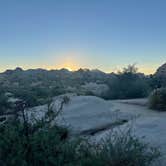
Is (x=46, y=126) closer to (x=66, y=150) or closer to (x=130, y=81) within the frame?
(x=66, y=150)

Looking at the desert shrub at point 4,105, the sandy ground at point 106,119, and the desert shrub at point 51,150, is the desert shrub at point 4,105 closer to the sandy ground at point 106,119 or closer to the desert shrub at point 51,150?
the sandy ground at point 106,119

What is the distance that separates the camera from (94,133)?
16047 mm

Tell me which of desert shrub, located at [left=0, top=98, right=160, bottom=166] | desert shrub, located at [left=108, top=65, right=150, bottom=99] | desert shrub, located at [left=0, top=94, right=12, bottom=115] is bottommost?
desert shrub, located at [left=0, top=98, right=160, bottom=166]

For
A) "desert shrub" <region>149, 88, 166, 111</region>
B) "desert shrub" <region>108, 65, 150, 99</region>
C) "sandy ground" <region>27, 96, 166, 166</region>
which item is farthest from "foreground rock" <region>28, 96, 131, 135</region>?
"desert shrub" <region>108, 65, 150, 99</region>

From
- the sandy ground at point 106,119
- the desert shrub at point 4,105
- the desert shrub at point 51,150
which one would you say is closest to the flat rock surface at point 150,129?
the sandy ground at point 106,119

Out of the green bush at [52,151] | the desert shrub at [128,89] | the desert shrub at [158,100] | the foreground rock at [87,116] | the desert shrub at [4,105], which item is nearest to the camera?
the green bush at [52,151]

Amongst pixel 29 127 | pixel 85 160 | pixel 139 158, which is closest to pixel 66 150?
pixel 85 160

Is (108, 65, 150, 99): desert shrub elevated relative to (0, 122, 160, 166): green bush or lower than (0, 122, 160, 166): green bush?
elevated

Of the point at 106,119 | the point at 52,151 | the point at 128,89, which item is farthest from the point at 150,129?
the point at 128,89

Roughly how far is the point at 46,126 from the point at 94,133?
5836 mm

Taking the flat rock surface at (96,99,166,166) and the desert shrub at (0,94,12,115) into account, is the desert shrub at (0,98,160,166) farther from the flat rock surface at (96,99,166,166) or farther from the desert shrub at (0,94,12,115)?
the desert shrub at (0,94,12,115)

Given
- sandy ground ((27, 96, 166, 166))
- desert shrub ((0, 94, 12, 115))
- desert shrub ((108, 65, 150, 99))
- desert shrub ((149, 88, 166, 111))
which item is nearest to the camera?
sandy ground ((27, 96, 166, 166))

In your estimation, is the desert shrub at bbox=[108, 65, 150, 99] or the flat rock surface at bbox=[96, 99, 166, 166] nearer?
the flat rock surface at bbox=[96, 99, 166, 166]

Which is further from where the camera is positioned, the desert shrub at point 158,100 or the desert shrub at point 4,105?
the desert shrub at point 4,105
